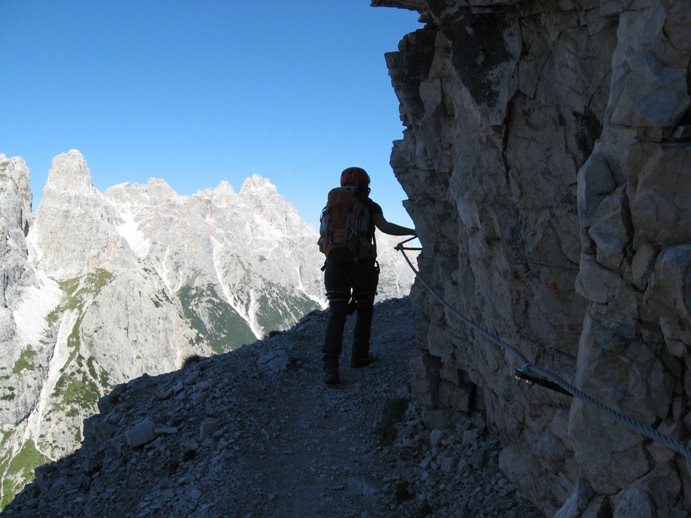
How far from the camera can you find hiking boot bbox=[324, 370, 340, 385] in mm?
14320

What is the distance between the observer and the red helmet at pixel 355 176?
13883mm

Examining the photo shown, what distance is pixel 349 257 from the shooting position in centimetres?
1401

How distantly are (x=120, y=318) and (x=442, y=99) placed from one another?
7755 inches

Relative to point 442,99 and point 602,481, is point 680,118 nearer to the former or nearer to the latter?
point 602,481

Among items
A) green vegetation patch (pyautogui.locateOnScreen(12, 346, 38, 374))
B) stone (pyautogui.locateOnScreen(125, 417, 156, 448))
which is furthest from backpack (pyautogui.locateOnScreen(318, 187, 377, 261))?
green vegetation patch (pyautogui.locateOnScreen(12, 346, 38, 374))

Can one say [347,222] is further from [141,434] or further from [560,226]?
[560,226]

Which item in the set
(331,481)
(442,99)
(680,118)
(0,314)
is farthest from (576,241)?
(0,314)

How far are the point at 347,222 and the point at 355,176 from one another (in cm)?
118

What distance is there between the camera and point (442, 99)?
9.66 m

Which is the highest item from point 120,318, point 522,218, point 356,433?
point 120,318

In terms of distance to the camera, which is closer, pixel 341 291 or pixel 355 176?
pixel 355 176

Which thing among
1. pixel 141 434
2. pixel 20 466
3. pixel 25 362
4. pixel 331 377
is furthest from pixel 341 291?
pixel 25 362

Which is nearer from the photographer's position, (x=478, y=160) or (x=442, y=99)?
(x=478, y=160)

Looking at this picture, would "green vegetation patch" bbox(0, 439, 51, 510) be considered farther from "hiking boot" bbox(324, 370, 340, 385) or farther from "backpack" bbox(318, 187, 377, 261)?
"backpack" bbox(318, 187, 377, 261)
